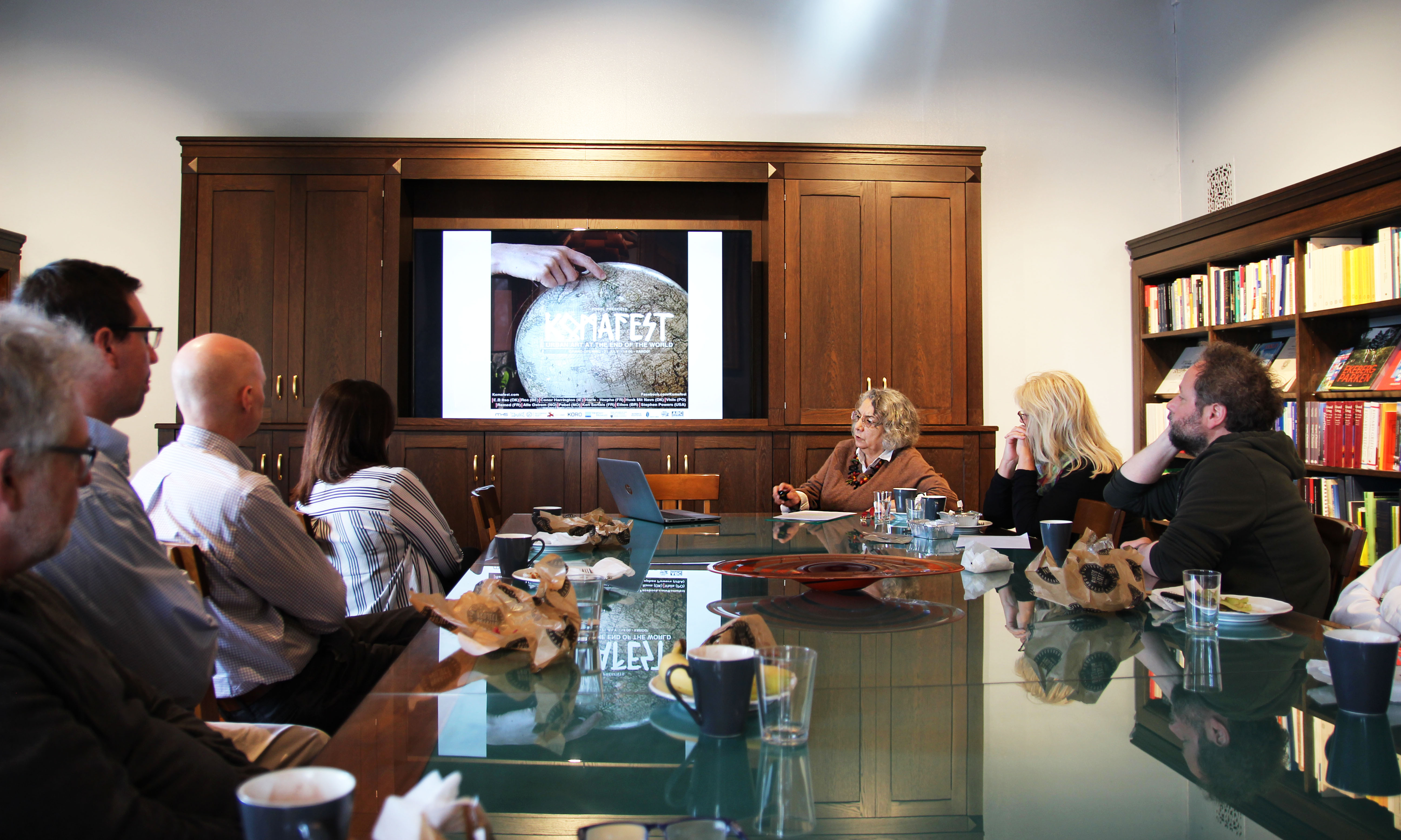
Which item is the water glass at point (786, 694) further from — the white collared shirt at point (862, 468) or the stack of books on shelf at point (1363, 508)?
the stack of books on shelf at point (1363, 508)

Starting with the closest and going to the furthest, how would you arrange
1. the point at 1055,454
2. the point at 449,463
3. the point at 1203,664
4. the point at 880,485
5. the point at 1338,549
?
the point at 1203,664 < the point at 1338,549 < the point at 1055,454 < the point at 880,485 < the point at 449,463

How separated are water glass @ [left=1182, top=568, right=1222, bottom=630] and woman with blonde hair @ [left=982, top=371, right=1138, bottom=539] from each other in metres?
1.64

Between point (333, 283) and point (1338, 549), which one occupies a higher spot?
point (333, 283)

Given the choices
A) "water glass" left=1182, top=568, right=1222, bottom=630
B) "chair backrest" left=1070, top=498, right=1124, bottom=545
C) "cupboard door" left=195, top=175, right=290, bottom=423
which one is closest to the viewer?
"water glass" left=1182, top=568, right=1222, bottom=630

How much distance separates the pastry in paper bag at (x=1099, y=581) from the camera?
147 centimetres

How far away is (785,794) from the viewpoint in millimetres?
789

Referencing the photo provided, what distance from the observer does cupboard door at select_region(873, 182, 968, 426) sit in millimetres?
4617

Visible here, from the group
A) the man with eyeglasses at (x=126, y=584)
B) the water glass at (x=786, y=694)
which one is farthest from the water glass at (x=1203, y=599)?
the man with eyeglasses at (x=126, y=584)

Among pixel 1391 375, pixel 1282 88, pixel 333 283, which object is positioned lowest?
pixel 1391 375

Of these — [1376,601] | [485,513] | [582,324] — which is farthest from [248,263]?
[1376,601]

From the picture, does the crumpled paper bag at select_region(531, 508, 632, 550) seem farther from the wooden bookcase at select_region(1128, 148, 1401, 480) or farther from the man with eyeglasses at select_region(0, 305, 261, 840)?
the wooden bookcase at select_region(1128, 148, 1401, 480)

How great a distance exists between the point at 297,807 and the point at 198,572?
42.1 inches

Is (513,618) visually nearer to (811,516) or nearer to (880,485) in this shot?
(811,516)

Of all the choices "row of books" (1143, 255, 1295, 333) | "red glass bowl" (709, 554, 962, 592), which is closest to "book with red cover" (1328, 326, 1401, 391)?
"row of books" (1143, 255, 1295, 333)
